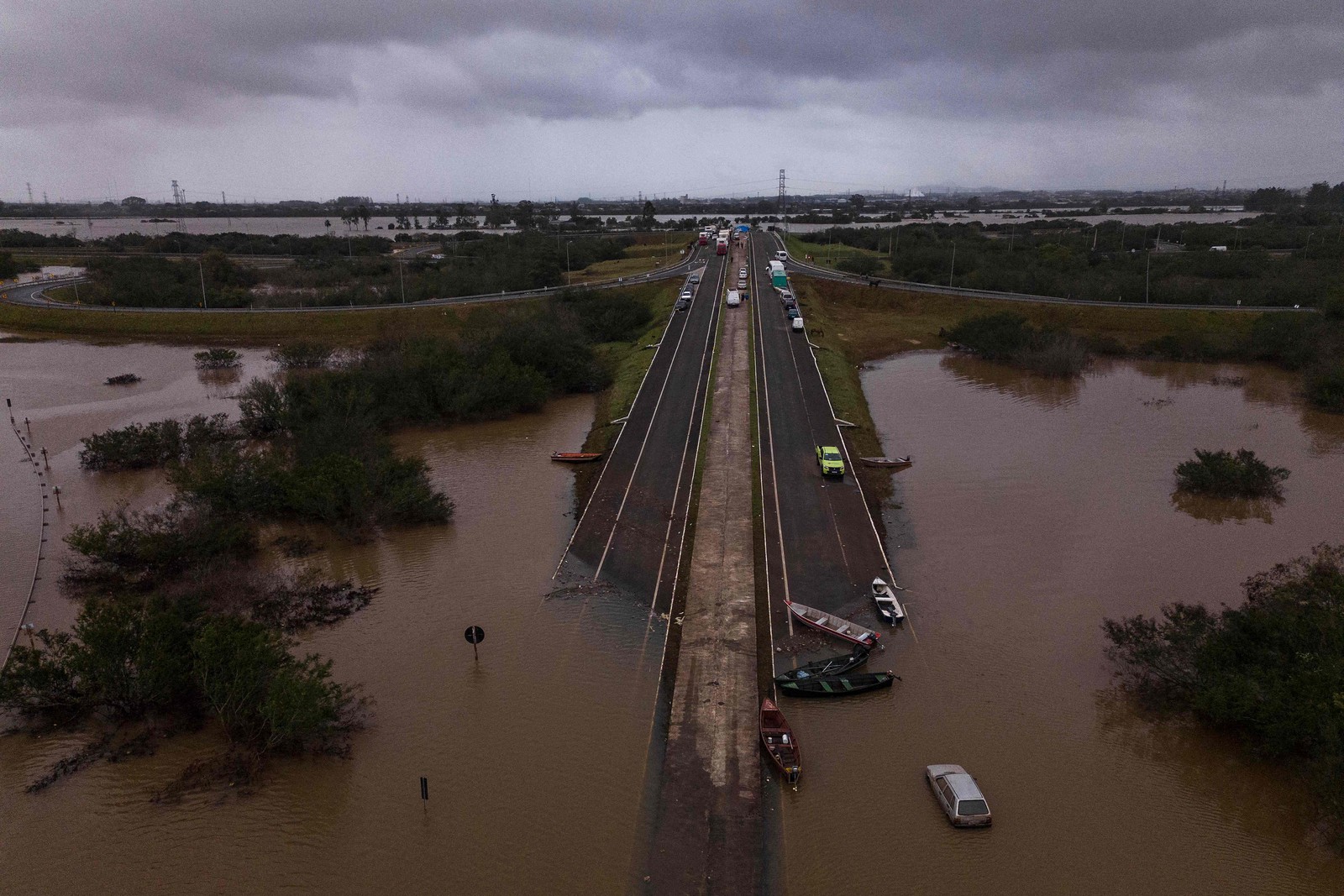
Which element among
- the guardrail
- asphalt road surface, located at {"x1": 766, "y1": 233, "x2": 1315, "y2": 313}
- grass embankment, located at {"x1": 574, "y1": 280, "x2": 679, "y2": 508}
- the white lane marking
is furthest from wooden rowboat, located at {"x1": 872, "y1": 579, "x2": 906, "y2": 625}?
asphalt road surface, located at {"x1": 766, "y1": 233, "x2": 1315, "y2": 313}

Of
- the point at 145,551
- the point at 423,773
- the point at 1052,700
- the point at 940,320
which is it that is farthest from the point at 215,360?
the point at 940,320

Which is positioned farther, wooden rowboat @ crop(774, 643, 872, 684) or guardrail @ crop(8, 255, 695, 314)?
guardrail @ crop(8, 255, 695, 314)

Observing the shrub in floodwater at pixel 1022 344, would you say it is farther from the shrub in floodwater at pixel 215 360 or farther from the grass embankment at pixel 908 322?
the shrub in floodwater at pixel 215 360

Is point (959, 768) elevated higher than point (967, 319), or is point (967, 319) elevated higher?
point (967, 319)

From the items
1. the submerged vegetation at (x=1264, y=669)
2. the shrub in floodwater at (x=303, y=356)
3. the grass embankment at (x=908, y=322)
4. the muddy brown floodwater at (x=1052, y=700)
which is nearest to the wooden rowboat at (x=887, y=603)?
the muddy brown floodwater at (x=1052, y=700)

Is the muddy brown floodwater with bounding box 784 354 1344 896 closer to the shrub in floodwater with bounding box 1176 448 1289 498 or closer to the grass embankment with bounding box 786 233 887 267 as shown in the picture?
the shrub in floodwater with bounding box 1176 448 1289 498

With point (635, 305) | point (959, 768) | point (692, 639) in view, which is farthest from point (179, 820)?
point (635, 305)

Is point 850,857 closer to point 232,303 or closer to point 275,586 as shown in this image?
point 275,586

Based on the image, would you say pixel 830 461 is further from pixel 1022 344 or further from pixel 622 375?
pixel 1022 344
